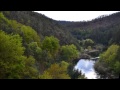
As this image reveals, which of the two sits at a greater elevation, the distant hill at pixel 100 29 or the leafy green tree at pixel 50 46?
the distant hill at pixel 100 29

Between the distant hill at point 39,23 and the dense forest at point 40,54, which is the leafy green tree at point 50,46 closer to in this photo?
the dense forest at point 40,54

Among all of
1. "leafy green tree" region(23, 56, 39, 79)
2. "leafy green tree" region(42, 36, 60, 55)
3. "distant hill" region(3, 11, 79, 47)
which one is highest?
"distant hill" region(3, 11, 79, 47)

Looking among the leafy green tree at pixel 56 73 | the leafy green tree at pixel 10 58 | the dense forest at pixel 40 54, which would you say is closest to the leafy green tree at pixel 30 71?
the dense forest at pixel 40 54

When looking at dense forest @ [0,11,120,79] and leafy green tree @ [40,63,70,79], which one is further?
leafy green tree @ [40,63,70,79]

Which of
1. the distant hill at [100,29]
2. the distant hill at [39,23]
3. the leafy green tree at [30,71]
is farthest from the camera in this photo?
the distant hill at [100,29]

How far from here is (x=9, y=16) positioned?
35.4 meters

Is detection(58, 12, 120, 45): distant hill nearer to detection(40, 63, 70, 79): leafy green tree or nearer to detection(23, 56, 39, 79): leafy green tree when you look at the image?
detection(40, 63, 70, 79): leafy green tree

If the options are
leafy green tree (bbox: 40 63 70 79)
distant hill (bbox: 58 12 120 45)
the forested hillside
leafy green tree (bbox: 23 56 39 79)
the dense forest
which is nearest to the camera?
the forested hillside

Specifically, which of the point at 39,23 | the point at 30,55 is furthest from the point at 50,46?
the point at 39,23

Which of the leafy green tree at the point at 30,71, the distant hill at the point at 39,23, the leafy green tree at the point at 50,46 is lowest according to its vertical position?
the leafy green tree at the point at 30,71

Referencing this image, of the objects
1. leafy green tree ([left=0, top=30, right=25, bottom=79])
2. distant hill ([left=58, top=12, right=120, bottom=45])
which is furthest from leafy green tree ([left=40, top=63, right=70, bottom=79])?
distant hill ([left=58, top=12, right=120, bottom=45])
